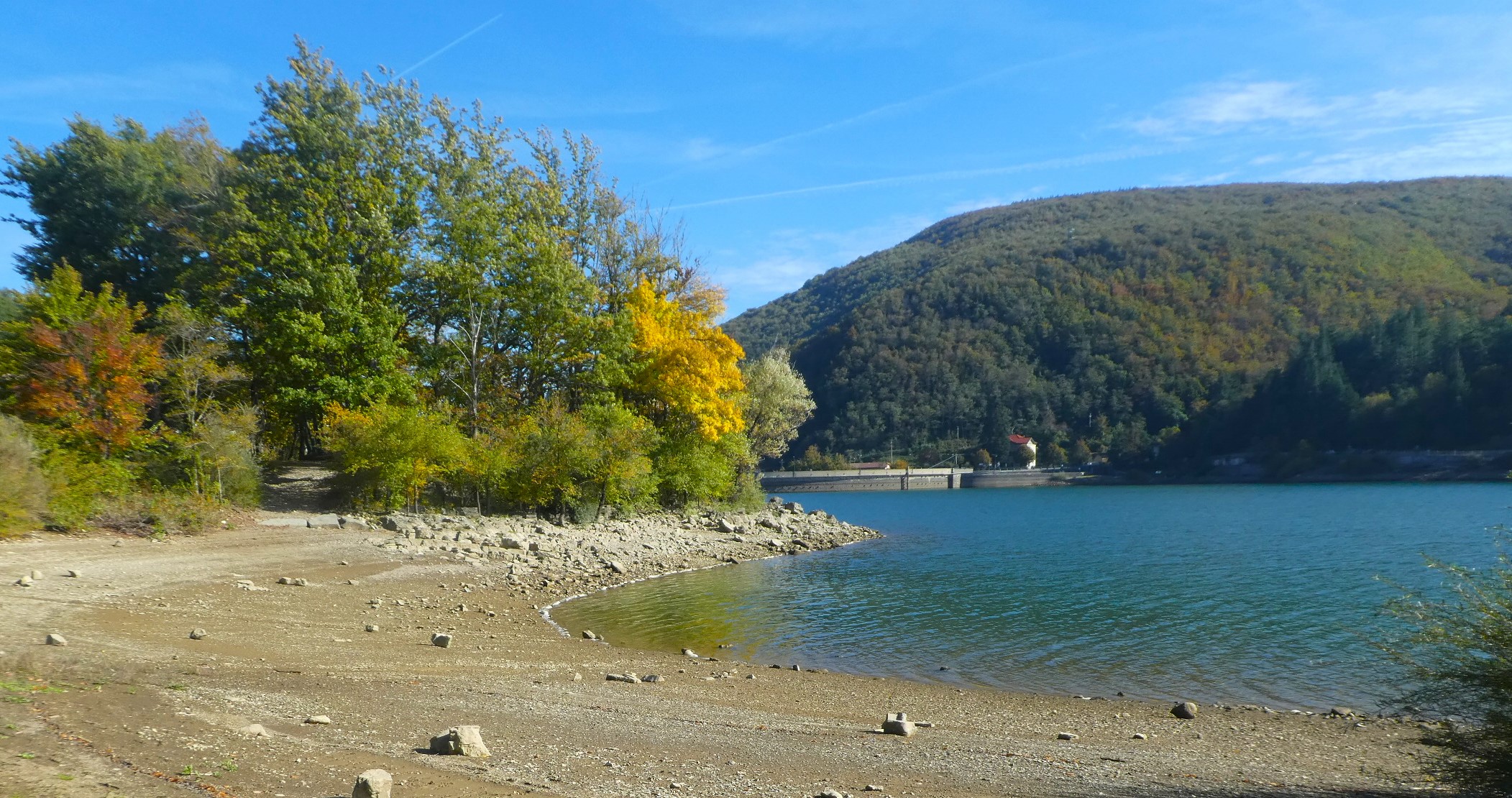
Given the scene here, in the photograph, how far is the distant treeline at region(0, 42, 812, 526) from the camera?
30.2 meters

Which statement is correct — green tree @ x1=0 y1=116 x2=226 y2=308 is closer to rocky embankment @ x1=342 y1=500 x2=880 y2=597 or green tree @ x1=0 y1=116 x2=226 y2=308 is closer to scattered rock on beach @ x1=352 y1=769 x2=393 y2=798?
rocky embankment @ x1=342 y1=500 x2=880 y2=597

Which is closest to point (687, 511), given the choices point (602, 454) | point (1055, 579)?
point (602, 454)

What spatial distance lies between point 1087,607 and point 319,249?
28.4 m

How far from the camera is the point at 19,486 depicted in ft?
59.8

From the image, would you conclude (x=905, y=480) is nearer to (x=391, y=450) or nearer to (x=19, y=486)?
(x=391, y=450)

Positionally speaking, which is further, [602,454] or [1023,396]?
[1023,396]

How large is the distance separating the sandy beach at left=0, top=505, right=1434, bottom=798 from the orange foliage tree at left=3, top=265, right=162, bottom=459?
593 cm

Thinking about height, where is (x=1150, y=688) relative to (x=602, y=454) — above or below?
below

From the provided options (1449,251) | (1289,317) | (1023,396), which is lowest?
(1023,396)

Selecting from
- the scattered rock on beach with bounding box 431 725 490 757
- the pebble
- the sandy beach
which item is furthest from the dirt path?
the scattered rock on beach with bounding box 431 725 490 757

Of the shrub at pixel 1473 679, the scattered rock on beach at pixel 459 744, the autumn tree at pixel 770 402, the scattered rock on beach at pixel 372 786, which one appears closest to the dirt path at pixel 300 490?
the autumn tree at pixel 770 402

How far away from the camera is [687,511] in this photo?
40.9 metres

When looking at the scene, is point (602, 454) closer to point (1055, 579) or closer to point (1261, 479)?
point (1055, 579)

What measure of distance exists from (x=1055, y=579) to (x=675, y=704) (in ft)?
64.4
